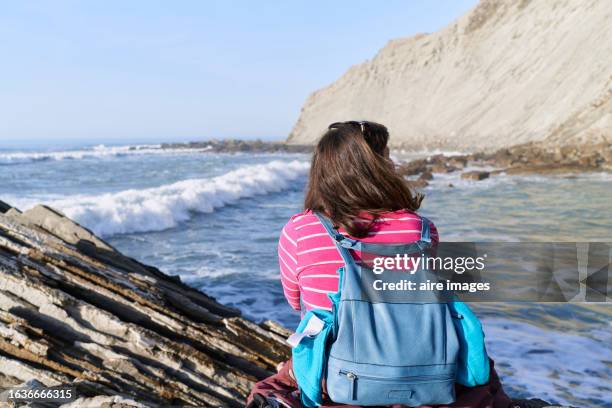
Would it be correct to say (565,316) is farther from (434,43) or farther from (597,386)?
(434,43)

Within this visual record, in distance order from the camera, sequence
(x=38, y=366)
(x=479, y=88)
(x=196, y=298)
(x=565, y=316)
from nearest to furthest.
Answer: (x=38, y=366) < (x=196, y=298) < (x=565, y=316) < (x=479, y=88)

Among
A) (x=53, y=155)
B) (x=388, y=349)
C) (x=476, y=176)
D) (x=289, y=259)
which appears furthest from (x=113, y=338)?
(x=53, y=155)

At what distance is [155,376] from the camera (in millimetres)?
3506

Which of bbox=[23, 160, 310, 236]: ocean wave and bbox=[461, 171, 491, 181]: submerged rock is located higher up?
bbox=[461, 171, 491, 181]: submerged rock

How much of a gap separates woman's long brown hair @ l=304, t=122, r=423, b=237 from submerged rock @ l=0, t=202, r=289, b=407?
1.72m

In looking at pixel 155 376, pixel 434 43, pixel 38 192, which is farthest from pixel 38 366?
pixel 434 43

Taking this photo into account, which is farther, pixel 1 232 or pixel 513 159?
pixel 513 159

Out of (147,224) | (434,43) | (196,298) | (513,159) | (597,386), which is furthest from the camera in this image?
(434,43)

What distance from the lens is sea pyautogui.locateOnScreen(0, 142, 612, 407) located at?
5379 millimetres

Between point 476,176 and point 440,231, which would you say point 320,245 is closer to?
point 440,231

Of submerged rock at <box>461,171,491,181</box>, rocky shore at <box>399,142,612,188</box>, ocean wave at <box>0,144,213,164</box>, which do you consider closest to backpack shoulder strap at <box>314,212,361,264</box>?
rocky shore at <box>399,142,612,188</box>

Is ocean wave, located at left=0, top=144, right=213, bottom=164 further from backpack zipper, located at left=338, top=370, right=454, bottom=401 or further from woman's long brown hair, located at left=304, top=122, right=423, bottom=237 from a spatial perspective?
backpack zipper, located at left=338, top=370, right=454, bottom=401

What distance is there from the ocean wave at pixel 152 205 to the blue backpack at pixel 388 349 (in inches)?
507

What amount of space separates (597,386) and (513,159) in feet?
95.1
